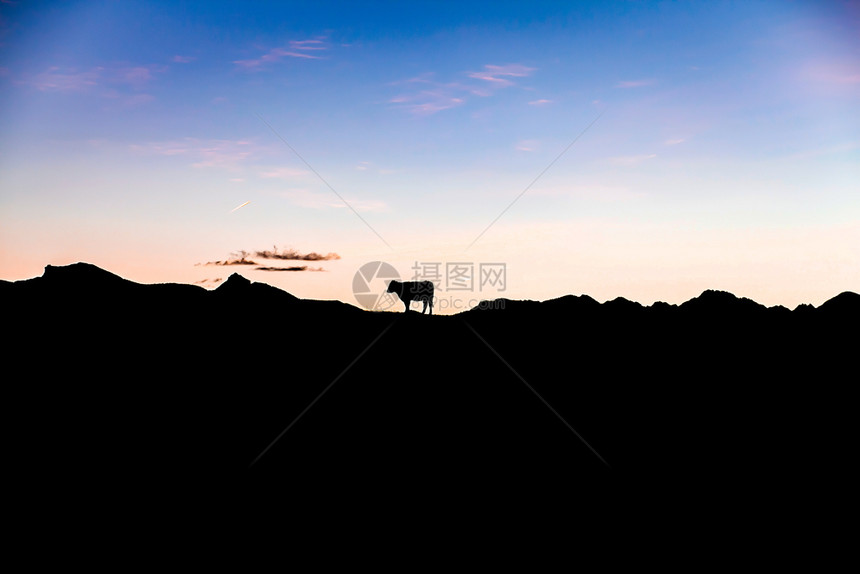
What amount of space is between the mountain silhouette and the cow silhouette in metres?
11.8

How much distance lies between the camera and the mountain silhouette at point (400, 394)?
9047 mm

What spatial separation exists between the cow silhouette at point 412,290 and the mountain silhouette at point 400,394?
38.6 ft

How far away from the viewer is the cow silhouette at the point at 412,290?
36.4 meters

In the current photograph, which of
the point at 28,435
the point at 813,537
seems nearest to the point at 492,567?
the point at 813,537

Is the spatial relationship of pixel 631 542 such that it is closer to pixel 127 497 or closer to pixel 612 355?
pixel 127 497

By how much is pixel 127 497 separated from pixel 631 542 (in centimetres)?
615

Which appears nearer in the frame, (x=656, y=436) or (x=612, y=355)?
(x=656, y=436)

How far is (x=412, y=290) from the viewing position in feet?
120

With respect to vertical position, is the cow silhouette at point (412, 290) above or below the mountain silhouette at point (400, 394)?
above

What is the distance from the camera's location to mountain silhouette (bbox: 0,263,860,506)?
9.05 meters

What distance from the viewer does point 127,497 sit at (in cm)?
791

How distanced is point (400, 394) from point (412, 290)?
77.3ft

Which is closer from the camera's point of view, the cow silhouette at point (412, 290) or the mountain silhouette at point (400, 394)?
the mountain silhouette at point (400, 394)

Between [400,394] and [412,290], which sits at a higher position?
[412,290]
